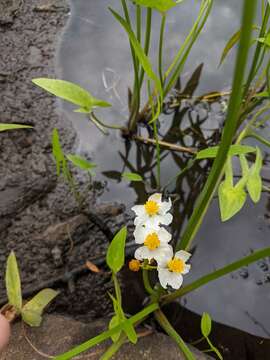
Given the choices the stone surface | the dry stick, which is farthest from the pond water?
the stone surface

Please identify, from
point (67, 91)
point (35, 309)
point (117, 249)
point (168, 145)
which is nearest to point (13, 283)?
point (35, 309)

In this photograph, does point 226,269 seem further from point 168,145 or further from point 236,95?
point 168,145

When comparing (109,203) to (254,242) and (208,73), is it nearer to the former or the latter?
(254,242)

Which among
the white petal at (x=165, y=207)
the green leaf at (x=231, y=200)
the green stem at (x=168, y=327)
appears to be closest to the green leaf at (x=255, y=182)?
the green leaf at (x=231, y=200)

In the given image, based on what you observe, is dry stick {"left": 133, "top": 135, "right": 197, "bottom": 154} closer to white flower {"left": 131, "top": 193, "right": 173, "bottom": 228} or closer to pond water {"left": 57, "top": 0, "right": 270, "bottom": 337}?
pond water {"left": 57, "top": 0, "right": 270, "bottom": 337}

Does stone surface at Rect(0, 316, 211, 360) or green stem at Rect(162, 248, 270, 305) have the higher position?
green stem at Rect(162, 248, 270, 305)

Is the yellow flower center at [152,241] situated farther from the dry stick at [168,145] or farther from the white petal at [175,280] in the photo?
the dry stick at [168,145]
